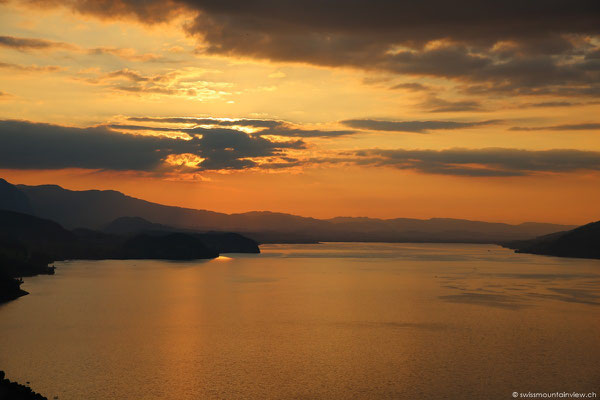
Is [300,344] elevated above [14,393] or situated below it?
below

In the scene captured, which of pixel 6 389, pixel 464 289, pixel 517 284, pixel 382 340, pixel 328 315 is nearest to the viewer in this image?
pixel 6 389

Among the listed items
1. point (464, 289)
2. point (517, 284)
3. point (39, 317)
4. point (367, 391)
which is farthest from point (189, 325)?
point (517, 284)

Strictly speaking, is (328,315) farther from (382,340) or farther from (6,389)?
(6,389)

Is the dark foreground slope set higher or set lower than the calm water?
higher

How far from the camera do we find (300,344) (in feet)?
262

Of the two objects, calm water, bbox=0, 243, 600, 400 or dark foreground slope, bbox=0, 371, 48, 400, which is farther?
calm water, bbox=0, 243, 600, 400

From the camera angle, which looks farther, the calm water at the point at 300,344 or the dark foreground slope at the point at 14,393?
the calm water at the point at 300,344

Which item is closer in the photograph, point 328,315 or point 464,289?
point 328,315

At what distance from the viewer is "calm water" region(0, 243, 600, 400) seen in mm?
58000

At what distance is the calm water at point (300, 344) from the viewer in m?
58.0

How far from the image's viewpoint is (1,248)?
604ft

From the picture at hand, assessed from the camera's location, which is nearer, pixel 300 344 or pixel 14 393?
pixel 14 393

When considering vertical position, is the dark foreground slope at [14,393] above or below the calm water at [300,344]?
above

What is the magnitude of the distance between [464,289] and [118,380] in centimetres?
11850
